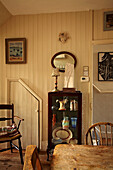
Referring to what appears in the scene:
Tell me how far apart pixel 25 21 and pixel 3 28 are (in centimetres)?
47

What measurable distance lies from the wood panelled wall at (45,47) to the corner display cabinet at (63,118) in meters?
0.34

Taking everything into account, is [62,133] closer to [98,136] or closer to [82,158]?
[98,136]

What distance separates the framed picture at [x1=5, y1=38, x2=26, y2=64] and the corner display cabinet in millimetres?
1006

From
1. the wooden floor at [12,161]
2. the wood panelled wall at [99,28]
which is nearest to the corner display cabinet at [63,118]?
the wooden floor at [12,161]

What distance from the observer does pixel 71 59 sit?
2.93 m

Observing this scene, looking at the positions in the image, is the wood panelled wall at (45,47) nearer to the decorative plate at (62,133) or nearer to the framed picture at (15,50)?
the framed picture at (15,50)

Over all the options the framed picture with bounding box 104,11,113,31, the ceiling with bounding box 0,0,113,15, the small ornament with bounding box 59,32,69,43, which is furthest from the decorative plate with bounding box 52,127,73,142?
the ceiling with bounding box 0,0,113,15

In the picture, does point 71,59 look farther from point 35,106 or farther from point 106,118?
point 106,118

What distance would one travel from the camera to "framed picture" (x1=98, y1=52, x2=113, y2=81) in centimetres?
381

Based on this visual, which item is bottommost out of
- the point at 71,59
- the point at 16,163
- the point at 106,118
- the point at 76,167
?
the point at 16,163

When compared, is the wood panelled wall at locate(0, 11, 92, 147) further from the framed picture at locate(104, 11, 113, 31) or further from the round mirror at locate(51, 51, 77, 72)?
the framed picture at locate(104, 11, 113, 31)

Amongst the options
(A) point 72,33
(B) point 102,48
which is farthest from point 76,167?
(B) point 102,48

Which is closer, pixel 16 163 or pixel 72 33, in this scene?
pixel 16 163

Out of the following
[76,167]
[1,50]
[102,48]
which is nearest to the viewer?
[76,167]
